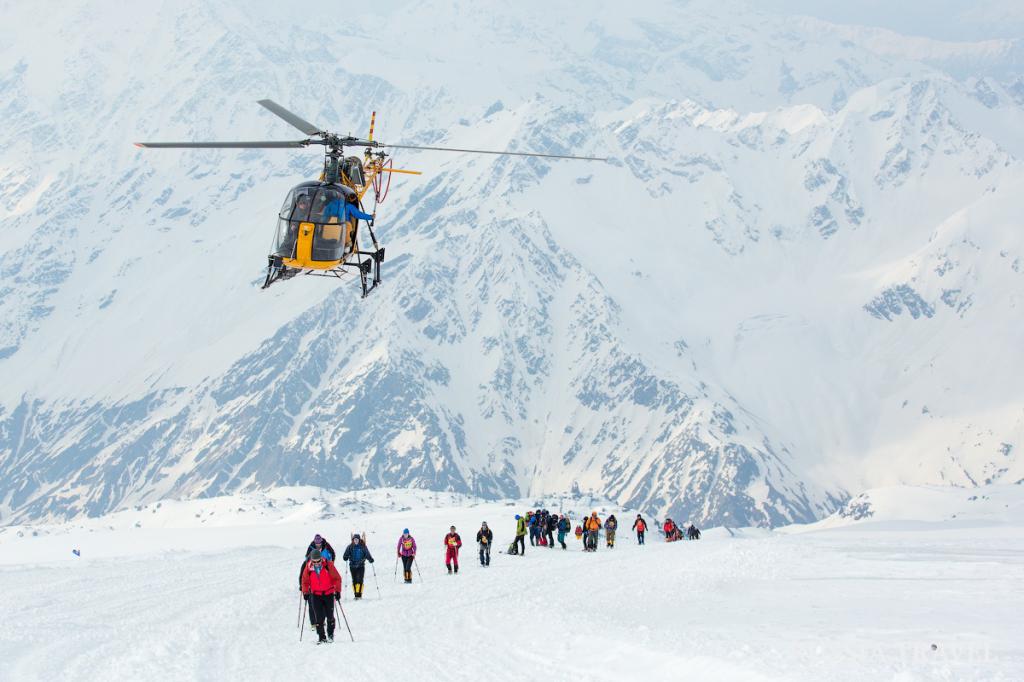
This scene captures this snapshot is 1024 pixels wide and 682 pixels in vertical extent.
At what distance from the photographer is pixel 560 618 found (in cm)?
2725

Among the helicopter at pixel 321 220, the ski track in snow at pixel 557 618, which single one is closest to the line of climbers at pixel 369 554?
the ski track in snow at pixel 557 618

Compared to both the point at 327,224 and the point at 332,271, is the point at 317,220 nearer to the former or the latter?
the point at 327,224

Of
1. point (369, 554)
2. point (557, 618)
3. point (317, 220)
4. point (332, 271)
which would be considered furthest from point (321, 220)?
point (557, 618)

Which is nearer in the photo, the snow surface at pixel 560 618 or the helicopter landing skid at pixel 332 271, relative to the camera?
the snow surface at pixel 560 618

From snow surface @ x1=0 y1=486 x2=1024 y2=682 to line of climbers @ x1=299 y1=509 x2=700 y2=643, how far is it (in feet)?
1.91

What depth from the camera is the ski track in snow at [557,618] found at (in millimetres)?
20891

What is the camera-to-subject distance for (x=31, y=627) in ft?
86.5

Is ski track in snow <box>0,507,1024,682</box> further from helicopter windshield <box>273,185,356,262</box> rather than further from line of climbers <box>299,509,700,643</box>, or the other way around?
helicopter windshield <box>273,185,356,262</box>

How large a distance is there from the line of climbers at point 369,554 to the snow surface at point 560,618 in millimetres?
581

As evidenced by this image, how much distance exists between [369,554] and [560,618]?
638 centimetres

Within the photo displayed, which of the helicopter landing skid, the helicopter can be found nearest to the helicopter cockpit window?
the helicopter

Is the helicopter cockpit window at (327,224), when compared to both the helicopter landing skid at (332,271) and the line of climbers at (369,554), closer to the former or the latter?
the helicopter landing skid at (332,271)

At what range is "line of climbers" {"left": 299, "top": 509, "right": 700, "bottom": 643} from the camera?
82.7 ft

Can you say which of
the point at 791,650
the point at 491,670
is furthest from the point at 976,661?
the point at 491,670
